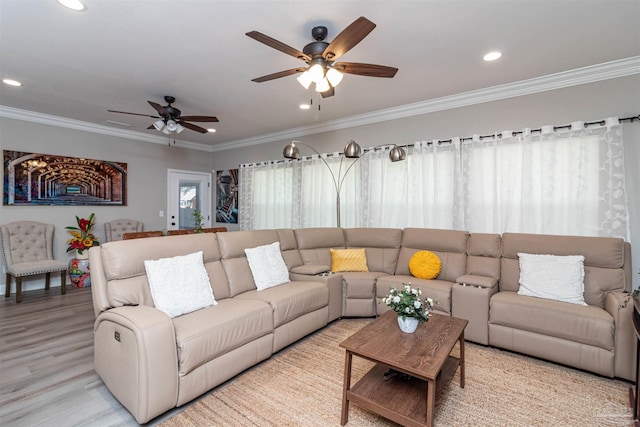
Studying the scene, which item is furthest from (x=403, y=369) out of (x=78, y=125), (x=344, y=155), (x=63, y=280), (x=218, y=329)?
(x=78, y=125)

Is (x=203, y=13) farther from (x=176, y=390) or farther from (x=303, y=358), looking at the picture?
(x=303, y=358)

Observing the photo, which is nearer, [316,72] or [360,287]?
[316,72]

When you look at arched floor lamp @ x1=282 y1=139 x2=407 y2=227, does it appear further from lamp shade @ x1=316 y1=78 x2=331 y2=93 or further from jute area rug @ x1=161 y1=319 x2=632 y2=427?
jute area rug @ x1=161 y1=319 x2=632 y2=427

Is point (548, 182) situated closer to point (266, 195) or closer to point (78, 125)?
point (266, 195)

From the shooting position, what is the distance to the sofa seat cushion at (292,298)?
2.66 metres

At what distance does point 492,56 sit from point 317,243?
2.84 meters

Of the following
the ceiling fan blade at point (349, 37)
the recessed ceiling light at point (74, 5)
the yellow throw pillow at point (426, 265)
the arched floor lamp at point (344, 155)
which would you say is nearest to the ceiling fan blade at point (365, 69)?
the ceiling fan blade at point (349, 37)

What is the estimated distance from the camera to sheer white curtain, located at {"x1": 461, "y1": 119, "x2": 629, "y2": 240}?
116 inches

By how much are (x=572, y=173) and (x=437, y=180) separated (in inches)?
54.3

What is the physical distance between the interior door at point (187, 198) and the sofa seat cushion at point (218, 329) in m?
4.24

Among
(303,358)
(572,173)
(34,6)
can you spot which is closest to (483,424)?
(303,358)

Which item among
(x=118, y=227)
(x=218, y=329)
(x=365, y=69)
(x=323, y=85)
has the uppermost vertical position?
(x=365, y=69)

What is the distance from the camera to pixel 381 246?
405 cm

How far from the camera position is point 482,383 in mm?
2270
